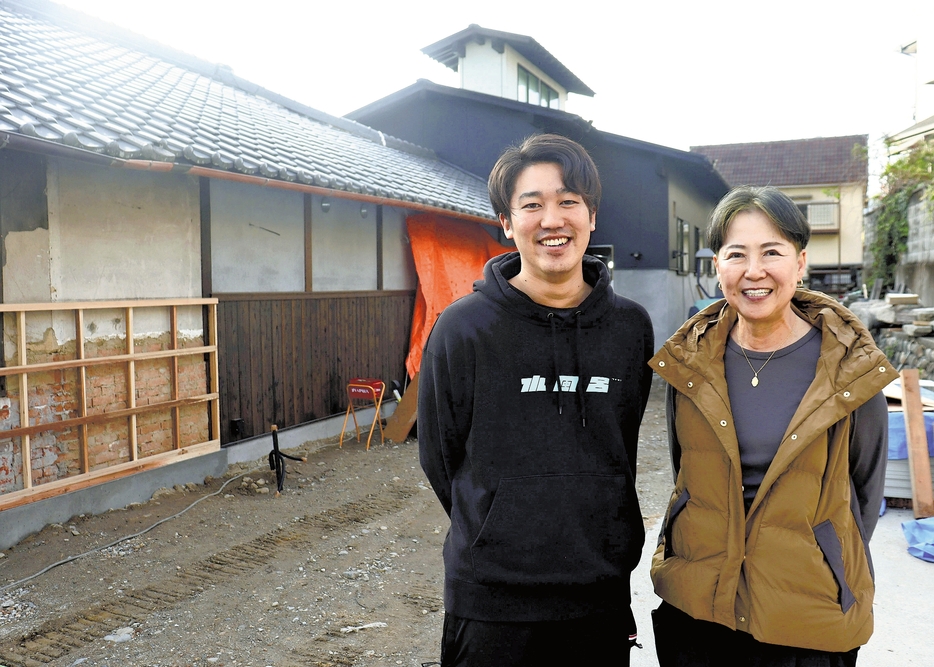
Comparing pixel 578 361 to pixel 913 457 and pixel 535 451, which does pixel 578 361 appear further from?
pixel 913 457

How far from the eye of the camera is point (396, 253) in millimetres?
10547

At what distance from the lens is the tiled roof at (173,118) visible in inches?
204

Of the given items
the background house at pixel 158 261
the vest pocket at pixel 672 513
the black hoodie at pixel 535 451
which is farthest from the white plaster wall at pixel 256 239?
the vest pocket at pixel 672 513

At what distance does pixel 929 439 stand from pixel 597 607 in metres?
4.68

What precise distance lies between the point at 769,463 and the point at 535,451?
67 cm

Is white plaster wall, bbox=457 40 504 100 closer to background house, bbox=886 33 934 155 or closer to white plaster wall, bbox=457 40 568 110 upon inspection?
white plaster wall, bbox=457 40 568 110

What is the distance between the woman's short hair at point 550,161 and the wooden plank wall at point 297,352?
5564 millimetres

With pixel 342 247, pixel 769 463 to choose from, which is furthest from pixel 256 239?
pixel 769 463

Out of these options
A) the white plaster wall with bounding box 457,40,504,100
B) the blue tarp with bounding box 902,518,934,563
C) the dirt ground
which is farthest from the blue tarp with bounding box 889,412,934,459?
the white plaster wall with bounding box 457,40,504,100

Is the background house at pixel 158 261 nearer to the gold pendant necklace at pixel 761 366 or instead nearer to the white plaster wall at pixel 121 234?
the white plaster wall at pixel 121 234

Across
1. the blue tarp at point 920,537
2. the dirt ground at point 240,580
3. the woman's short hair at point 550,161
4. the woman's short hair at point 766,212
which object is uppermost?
the woman's short hair at point 550,161

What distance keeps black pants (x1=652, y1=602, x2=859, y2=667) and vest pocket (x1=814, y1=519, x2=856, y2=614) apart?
0.54ft

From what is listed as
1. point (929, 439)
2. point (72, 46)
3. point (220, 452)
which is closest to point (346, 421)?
point (220, 452)

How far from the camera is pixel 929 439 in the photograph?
543 cm
